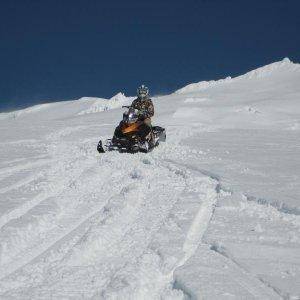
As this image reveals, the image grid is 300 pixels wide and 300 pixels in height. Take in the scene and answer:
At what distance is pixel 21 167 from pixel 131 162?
235cm

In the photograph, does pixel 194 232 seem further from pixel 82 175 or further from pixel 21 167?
pixel 21 167

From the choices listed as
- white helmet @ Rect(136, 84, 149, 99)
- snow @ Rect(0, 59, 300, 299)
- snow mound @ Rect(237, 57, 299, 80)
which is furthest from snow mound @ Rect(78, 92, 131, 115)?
snow @ Rect(0, 59, 300, 299)

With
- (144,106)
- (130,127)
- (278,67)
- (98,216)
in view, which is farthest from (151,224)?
(278,67)

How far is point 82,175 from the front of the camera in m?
9.41

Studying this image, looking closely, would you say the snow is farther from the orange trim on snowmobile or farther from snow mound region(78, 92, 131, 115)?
snow mound region(78, 92, 131, 115)

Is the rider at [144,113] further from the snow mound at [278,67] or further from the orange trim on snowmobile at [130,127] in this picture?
the snow mound at [278,67]

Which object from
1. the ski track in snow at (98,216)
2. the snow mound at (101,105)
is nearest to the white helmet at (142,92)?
the ski track in snow at (98,216)

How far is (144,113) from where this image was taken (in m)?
13.8

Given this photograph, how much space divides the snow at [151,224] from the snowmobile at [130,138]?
0.41 metres

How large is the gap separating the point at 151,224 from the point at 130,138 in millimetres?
6969

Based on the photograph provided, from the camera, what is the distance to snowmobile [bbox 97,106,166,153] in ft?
41.1

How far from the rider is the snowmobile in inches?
1.1

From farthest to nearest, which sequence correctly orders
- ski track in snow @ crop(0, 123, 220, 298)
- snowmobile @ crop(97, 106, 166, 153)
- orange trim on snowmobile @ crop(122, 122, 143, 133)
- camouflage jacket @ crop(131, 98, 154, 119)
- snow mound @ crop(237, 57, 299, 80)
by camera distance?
snow mound @ crop(237, 57, 299, 80) → camouflage jacket @ crop(131, 98, 154, 119) → orange trim on snowmobile @ crop(122, 122, 143, 133) → snowmobile @ crop(97, 106, 166, 153) → ski track in snow @ crop(0, 123, 220, 298)

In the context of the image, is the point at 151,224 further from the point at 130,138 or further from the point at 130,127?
the point at 130,127
